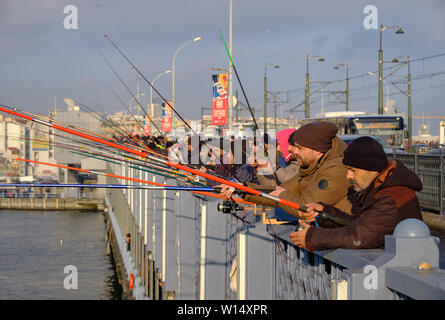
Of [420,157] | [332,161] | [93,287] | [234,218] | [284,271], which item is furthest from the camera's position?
[93,287]

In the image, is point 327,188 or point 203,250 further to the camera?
point 203,250

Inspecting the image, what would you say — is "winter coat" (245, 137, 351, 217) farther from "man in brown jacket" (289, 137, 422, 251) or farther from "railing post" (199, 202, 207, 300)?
"railing post" (199, 202, 207, 300)

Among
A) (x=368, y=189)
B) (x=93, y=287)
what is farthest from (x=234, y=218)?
(x=93, y=287)

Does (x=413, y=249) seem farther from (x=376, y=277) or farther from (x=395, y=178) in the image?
(x=395, y=178)

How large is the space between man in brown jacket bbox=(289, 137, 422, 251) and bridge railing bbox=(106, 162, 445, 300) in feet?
0.29

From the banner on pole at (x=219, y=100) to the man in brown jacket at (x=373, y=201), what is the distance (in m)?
17.5

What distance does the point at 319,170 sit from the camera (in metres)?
4.88

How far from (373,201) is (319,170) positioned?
41.2 inches

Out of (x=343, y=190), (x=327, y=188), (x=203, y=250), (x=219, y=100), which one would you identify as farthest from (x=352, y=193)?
(x=219, y=100)

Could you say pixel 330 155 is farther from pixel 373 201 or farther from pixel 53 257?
pixel 53 257

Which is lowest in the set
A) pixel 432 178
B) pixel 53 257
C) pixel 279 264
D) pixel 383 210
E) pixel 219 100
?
pixel 53 257

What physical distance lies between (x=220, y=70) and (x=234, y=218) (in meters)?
16.6

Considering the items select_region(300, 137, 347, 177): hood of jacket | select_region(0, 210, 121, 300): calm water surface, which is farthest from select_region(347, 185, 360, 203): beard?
select_region(0, 210, 121, 300): calm water surface
